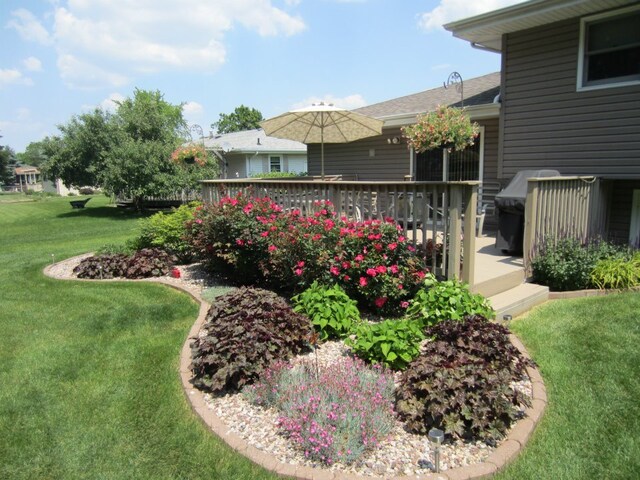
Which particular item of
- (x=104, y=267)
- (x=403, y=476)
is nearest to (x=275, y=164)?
(x=104, y=267)

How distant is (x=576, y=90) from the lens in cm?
762

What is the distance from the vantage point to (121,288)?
6.19 meters

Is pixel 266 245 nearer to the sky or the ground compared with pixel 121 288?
nearer to the sky

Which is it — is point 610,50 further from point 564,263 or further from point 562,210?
point 564,263

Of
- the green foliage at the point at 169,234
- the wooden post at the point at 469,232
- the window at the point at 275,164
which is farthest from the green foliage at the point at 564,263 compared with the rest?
the window at the point at 275,164

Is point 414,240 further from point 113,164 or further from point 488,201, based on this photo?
point 113,164

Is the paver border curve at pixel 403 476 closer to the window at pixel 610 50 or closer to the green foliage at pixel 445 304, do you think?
the green foliage at pixel 445 304

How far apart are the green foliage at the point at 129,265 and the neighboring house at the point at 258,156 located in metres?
17.9

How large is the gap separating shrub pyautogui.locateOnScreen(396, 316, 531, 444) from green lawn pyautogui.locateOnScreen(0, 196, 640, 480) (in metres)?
0.26

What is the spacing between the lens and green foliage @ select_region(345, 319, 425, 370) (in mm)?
3508

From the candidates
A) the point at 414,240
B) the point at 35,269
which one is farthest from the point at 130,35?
the point at 414,240

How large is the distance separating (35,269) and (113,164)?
1056cm

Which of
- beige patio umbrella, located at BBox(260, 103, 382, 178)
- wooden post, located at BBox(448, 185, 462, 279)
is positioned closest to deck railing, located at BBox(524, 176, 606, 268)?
wooden post, located at BBox(448, 185, 462, 279)

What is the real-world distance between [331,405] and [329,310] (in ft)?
4.62
